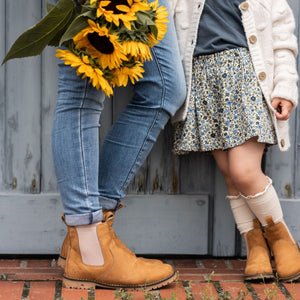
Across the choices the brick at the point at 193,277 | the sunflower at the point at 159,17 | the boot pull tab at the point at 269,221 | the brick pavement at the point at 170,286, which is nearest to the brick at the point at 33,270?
the brick pavement at the point at 170,286

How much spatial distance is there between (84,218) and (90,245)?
10 cm

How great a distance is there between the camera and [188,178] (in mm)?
2488

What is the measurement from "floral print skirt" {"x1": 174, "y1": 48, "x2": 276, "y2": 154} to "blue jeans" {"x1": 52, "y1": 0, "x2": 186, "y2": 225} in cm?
12

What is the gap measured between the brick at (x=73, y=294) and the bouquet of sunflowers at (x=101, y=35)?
0.72m

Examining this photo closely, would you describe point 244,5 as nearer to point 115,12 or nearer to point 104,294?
point 115,12

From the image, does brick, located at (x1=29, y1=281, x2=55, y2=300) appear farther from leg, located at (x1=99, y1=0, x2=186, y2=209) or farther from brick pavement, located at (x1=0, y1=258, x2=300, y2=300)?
leg, located at (x1=99, y1=0, x2=186, y2=209)

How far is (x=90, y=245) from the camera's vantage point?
1996 millimetres

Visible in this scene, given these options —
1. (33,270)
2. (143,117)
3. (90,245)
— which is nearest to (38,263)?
(33,270)

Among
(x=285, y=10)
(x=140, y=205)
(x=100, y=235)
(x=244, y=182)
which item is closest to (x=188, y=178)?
(x=140, y=205)

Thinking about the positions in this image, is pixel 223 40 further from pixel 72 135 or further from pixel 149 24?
pixel 72 135

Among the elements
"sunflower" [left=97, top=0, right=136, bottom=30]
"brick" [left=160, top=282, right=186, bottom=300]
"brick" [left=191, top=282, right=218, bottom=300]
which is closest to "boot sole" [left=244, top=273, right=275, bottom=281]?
"brick" [left=191, top=282, right=218, bottom=300]

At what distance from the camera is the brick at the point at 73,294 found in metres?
1.94

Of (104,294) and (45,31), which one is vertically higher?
(45,31)

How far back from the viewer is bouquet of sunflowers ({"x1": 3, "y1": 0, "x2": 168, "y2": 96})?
1.69 metres
